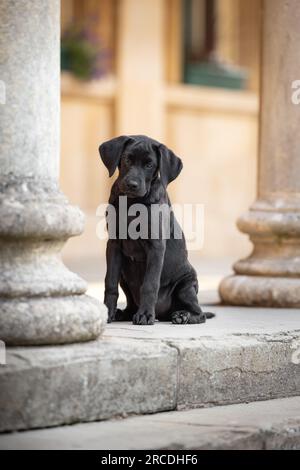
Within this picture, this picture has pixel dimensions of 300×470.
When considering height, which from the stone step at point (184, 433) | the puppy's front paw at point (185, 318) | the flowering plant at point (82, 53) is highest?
the flowering plant at point (82, 53)

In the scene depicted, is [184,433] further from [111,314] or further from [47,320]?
[111,314]

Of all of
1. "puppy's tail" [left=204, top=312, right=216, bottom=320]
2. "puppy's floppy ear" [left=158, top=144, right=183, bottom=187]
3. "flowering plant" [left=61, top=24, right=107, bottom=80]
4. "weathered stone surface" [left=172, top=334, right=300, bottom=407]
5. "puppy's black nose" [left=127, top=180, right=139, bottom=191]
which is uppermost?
"flowering plant" [left=61, top=24, right=107, bottom=80]

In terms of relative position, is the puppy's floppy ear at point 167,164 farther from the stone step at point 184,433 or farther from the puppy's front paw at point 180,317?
the stone step at point 184,433

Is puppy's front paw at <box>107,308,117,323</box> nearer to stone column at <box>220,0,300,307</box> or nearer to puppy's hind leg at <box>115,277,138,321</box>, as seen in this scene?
puppy's hind leg at <box>115,277,138,321</box>

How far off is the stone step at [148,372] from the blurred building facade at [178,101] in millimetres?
5563

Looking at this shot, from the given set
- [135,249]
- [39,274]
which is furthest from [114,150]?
[39,274]

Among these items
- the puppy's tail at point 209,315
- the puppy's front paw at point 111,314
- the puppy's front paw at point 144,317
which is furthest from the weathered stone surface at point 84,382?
the puppy's tail at point 209,315

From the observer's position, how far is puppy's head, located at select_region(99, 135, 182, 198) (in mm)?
4645

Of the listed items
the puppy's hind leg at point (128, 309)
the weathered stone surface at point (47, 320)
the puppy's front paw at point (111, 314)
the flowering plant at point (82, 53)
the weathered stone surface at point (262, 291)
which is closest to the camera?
the weathered stone surface at point (47, 320)

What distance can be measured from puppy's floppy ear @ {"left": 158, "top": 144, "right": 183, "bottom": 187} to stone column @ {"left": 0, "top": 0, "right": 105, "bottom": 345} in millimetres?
673

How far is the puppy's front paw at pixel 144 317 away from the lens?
4742 millimetres

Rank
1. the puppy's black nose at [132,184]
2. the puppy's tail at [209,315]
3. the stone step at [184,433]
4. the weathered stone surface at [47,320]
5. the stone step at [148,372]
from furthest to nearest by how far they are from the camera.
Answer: the puppy's tail at [209,315]
the puppy's black nose at [132,184]
the weathered stone surface at [47,320]
the stone step at [148,372]
the stone step at [184,433]

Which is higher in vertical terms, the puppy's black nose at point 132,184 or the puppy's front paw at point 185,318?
the puppy's black nose at point 132,184

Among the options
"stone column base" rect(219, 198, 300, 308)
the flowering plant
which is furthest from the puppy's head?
the flowering plant
